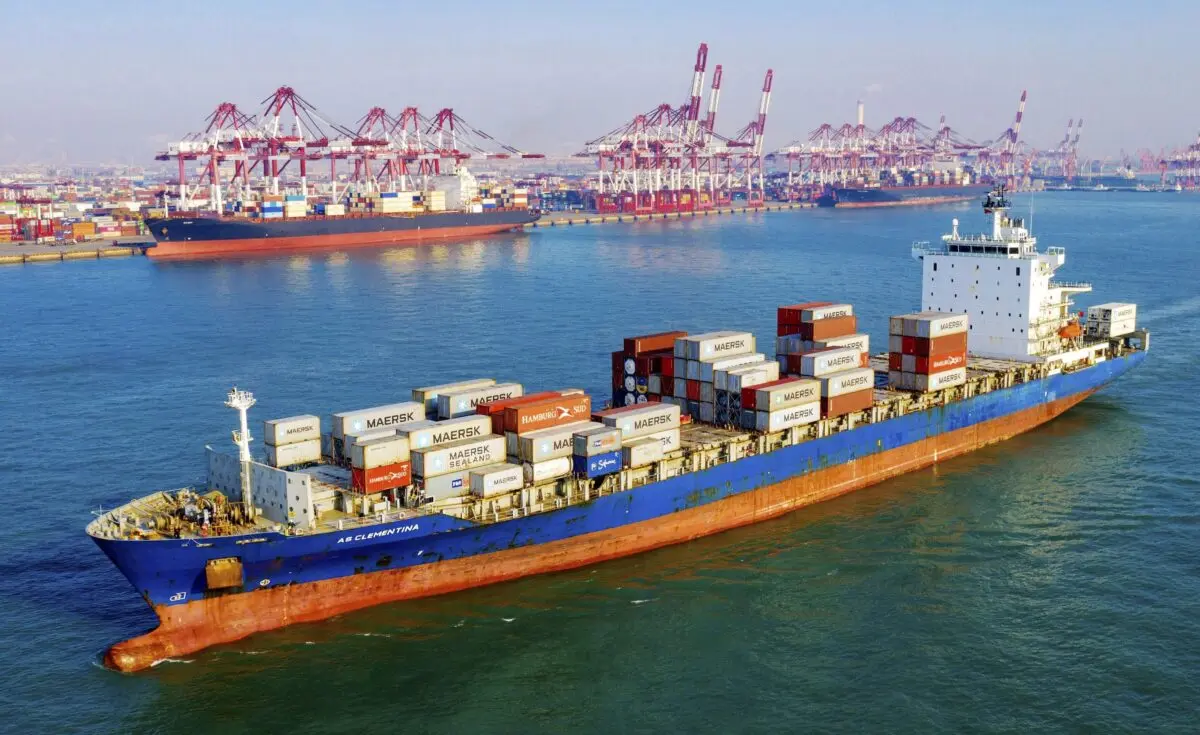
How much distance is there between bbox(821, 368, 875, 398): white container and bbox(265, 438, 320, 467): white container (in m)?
17.4

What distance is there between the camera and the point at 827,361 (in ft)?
123

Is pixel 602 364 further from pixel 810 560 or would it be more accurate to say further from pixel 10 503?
pixel 10 503

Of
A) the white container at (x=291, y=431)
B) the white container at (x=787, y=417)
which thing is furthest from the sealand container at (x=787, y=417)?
the white container at (x=291, y=431)

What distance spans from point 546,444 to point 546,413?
1.38 metres

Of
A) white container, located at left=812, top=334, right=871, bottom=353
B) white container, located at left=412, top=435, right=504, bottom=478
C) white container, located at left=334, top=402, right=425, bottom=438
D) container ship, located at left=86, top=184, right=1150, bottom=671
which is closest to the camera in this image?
container ship, located at left=86, top=184, right=1150, bottom=671

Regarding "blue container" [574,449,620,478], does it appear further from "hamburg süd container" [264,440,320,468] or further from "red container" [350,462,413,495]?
"hamburg süd container" [264,440,320,468]

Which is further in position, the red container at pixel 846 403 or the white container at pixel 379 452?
the red container at pixel 846 403

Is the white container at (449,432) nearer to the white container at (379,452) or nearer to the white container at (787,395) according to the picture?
the white container at (379,452)

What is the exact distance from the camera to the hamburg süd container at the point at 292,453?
3084cm

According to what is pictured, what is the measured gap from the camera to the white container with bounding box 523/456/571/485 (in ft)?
100.0

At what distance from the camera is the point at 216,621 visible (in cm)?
2694

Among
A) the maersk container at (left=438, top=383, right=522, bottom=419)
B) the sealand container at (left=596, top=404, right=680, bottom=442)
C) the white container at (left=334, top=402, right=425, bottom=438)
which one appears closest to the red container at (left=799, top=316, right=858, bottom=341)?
the sealand container at (left=596, top=404, right=680, bottom=442)

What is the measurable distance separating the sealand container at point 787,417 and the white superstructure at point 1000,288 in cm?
1591

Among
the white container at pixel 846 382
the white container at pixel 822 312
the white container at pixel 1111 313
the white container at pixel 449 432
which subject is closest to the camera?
the white container at pixel 449 432
